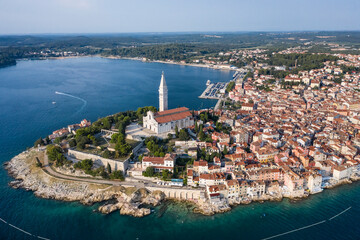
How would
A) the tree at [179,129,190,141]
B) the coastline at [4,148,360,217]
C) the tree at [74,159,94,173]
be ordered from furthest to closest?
the tree at [179,129,190,141]
the tree at [74,159,94,173]
the coastline at [4,148,360,217]

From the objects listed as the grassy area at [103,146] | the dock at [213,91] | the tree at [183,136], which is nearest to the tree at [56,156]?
the grassy area at [103,146]

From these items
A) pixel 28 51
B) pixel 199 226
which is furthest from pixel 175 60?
pixel 199 226

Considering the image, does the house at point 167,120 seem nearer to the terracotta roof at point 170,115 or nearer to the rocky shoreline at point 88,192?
the terracotta roof at point 170,115

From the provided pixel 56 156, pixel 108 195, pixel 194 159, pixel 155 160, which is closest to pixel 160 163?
pixel 155 160

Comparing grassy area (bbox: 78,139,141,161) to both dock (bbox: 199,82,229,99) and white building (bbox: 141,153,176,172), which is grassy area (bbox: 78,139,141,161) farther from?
dock (bbox: 199,82,229,99)

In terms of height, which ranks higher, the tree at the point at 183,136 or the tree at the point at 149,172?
the tree at the point at 183,136

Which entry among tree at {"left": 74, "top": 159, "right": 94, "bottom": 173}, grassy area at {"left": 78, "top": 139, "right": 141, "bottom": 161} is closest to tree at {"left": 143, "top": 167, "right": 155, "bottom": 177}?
grassy area at {"left": 78, "top": 139, "right": 141, "bottom": 161}

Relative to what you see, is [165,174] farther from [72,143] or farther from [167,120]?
[72,143]
